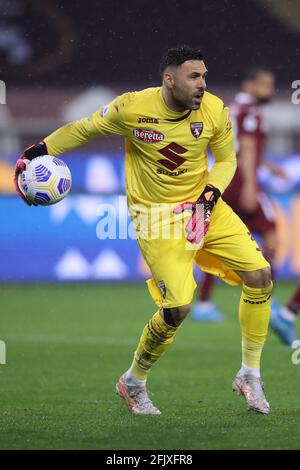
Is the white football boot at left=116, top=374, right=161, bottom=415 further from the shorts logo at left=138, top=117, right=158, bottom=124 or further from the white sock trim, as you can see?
the shorts logo at left=138, top=117, right=158, bottom=124

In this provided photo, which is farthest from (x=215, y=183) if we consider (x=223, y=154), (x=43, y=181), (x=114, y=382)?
(x=114, y=382)

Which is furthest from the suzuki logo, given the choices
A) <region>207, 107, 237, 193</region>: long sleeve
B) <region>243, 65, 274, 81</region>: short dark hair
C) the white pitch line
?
<region>243, 65, 274, 81</region>: short dark hair

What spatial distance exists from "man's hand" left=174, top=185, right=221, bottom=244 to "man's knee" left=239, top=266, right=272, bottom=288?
35 cm

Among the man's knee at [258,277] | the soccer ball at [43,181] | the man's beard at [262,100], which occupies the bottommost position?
the man's knee at [258,277]

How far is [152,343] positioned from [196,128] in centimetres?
129

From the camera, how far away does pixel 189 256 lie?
249 inches

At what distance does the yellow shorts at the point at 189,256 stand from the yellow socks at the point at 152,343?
4.5 inches

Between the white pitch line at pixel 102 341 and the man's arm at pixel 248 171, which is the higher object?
the man's arm at pixel 248 171

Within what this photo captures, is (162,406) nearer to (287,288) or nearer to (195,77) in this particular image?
(195,77)

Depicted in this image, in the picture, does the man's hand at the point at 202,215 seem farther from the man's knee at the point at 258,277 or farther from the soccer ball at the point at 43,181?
the soccer ball at the point at 43,181

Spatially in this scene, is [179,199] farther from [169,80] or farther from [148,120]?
[169,80]

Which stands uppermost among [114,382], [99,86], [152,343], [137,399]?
[99,86]

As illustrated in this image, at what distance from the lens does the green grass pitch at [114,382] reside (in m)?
5.42

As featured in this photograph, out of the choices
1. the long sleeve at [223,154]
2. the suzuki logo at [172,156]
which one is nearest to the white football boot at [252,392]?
the long sleeve at [223,154]
